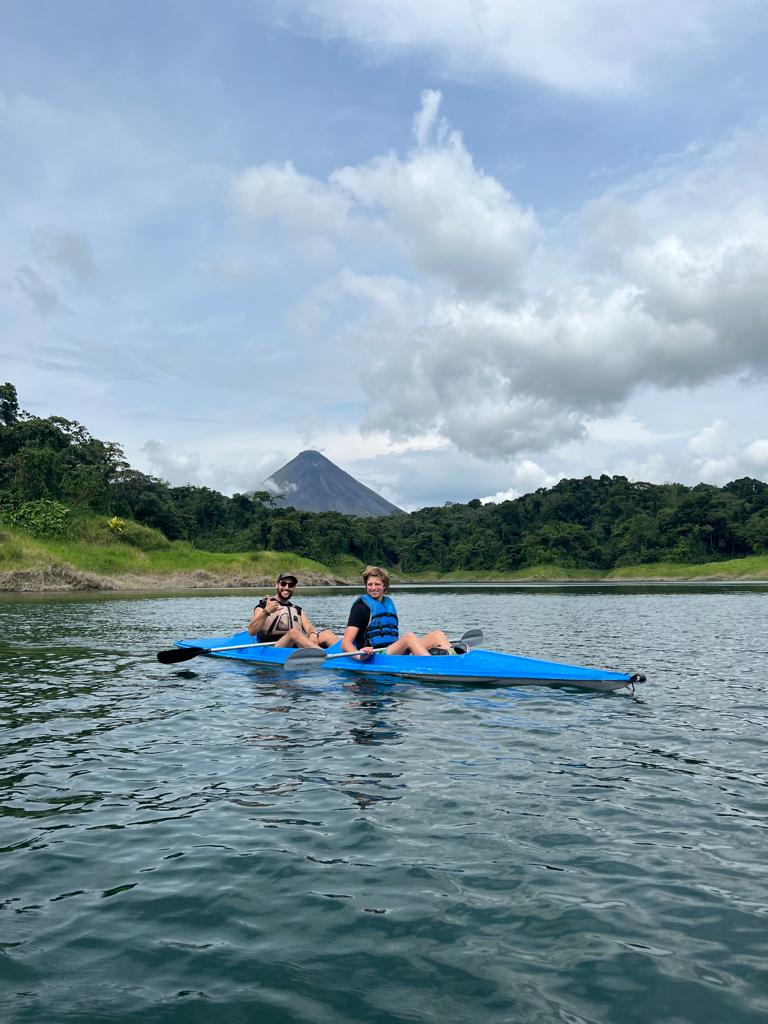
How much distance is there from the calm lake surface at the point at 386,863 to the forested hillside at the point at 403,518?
80334mm

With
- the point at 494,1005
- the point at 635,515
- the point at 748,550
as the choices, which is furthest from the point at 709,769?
the point at 635,515

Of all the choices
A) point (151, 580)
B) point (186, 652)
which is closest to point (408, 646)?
point (186, 652)

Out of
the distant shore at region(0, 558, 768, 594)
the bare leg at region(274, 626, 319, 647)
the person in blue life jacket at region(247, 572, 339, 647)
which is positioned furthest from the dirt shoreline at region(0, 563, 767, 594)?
the bare leg at region(274, 626, 319, 647)

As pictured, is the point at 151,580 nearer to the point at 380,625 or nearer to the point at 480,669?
the point at 380,625

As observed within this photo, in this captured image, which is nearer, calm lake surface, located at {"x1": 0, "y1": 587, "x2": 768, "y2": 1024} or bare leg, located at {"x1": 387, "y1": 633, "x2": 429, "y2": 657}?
calm lake surface, located at {"x1": 0, "y1": 587, "x2": 768, "y2": 1024}

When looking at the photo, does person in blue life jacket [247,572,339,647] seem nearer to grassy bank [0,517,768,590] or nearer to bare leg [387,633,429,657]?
bare leg [387,633,429,657]

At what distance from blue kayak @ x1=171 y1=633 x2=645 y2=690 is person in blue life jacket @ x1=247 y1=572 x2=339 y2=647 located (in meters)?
1.14

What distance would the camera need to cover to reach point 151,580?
8656cm

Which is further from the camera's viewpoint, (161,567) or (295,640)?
(161,567)

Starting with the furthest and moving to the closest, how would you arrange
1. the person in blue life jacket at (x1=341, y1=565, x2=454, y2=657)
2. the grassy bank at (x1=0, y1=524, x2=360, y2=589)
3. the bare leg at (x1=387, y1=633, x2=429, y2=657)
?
the grassy bank at (x1=0, y1=524, x2=360, y2=589) < the person in blue life jacket at (x1=341, y1=565, x2=454, y2=657) < the bare leg at (x1=387, y1=633, x2=429, y2=657)

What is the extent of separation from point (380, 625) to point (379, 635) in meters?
0.22

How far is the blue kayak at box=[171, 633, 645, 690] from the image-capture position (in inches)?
507

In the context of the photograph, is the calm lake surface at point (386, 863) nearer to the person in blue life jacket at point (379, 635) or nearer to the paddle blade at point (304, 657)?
the person in blue life jacket at point (379, 635)

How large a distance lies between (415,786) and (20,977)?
4.08 meters
